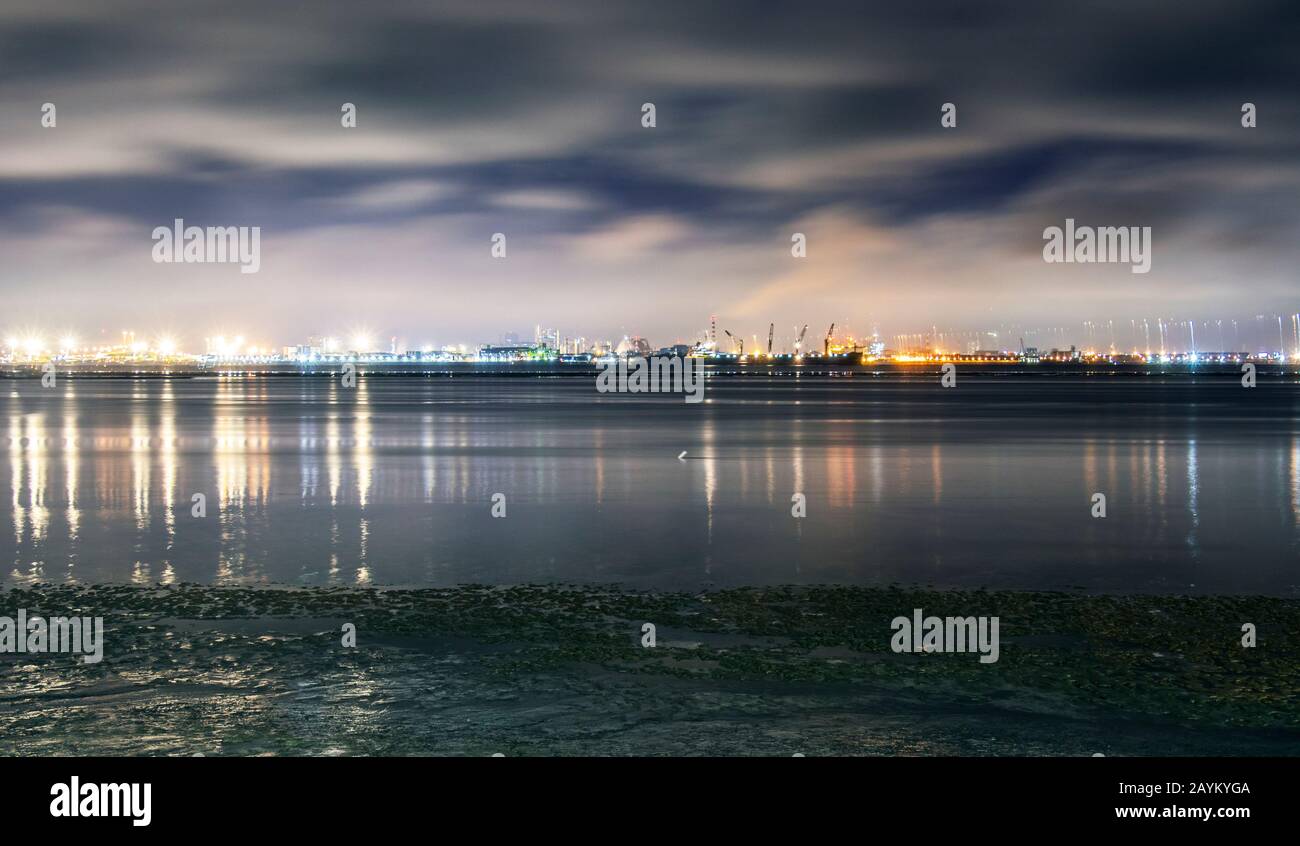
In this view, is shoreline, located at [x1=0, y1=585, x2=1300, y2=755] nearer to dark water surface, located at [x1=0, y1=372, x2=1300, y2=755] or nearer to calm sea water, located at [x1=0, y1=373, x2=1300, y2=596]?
dark water surface, located at [x1=0, y1=372, x2=1300, y2=755]

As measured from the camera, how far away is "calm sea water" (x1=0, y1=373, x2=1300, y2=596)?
1627cm

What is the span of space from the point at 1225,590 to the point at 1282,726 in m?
6.29

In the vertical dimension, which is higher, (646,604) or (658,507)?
(658,507)

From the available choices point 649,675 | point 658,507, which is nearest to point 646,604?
point 649,675

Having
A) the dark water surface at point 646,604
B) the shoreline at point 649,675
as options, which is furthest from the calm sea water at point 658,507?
the shoreline at point 649,675

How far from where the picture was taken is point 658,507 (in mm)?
22938

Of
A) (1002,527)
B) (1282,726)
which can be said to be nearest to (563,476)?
(1002,527)

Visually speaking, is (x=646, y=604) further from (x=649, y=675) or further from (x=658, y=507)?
(x=658, y=507)

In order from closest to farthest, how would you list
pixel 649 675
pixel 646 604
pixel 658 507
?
pixel 649 675 → pixel 646 604 → pixel 658 507

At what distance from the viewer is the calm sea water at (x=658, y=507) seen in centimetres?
1627

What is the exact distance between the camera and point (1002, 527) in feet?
66.7

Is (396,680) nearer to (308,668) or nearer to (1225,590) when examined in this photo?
(308,668)
